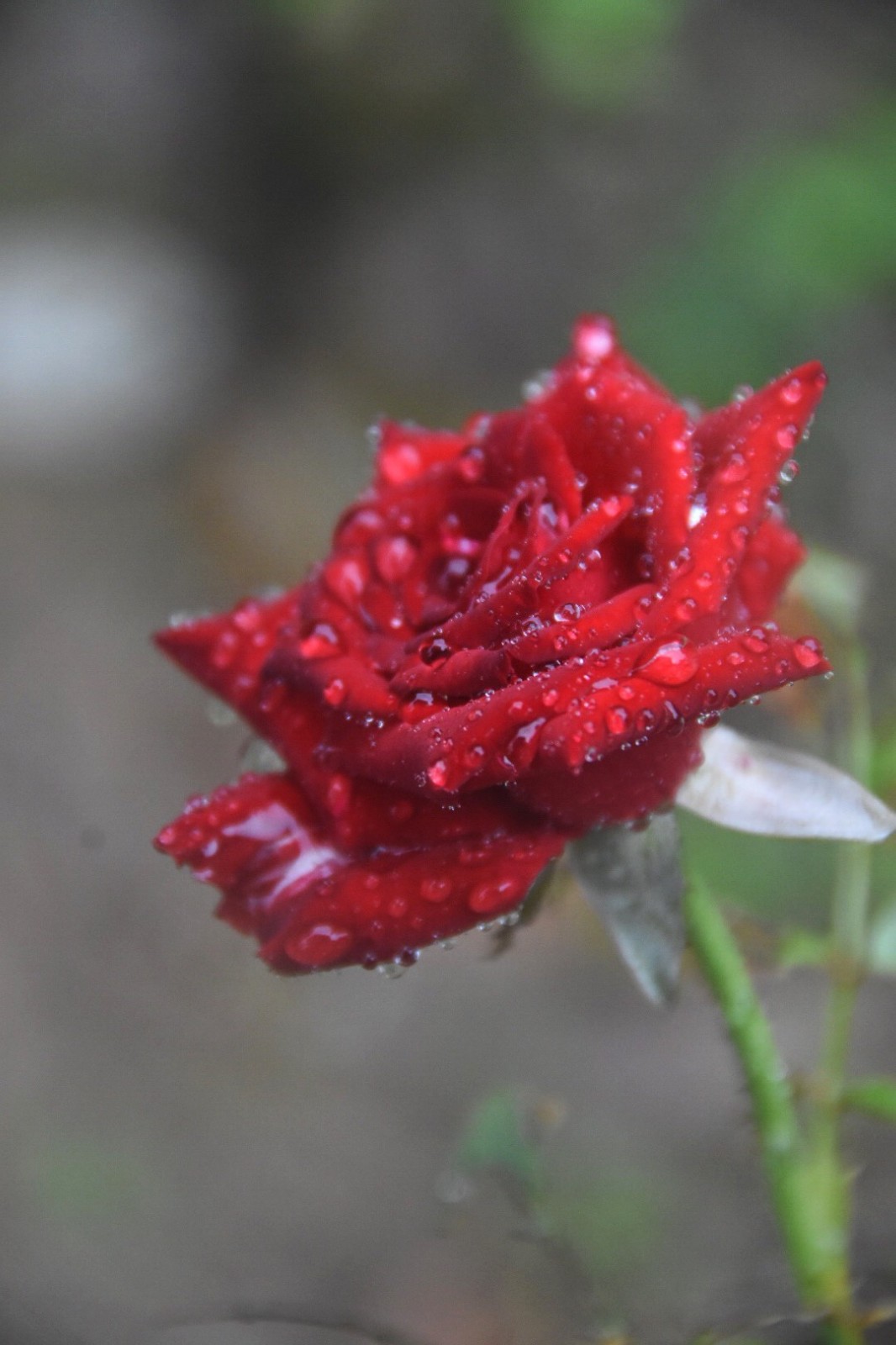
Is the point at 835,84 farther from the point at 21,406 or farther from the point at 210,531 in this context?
the point at 21,406

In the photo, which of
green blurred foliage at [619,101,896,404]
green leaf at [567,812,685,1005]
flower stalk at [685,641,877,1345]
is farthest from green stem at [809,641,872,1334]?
green blurred foliage at [619,101,896,404]

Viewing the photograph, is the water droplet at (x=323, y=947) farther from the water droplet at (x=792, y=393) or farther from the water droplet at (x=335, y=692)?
the water droplet at (x=792, y=393)

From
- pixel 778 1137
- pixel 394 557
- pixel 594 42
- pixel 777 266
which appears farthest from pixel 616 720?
pixel 594 42

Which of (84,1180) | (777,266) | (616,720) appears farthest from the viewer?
(777,266)

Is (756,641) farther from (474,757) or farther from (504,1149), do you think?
(504,1149)

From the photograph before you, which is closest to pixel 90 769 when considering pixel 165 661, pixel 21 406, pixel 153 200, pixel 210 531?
pixel 165 661

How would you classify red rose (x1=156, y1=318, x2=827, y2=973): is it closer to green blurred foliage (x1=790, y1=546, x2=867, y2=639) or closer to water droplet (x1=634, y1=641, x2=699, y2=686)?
water droplet (x1=634, y1=641, x2=699, y2=686)

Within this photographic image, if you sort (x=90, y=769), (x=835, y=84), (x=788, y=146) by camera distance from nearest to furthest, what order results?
(x=90, y=769), (x=788, y=146), (x=835, y=84)
